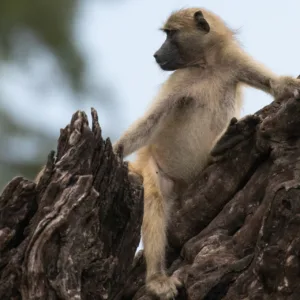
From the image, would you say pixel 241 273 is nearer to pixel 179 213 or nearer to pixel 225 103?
pixel 179 213

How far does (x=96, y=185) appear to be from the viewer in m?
7.48

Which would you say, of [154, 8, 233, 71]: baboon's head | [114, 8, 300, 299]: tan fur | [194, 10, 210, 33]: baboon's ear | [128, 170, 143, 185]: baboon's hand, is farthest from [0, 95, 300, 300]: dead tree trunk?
[194, 10, 210, 33]: baboon's ear

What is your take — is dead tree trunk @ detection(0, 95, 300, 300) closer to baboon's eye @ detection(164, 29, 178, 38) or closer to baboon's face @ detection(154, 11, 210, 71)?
baboon's face @ detection(154, 11, 210, 71)

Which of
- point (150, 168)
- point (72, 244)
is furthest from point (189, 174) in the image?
point (72, 244)

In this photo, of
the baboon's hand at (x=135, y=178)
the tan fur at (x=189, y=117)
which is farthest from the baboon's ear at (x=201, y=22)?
the baboon's hand at (x=135, y=178)

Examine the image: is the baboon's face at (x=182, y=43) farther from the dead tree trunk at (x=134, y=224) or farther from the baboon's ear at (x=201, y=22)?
the dead tree trunk at (x=134, y=224)

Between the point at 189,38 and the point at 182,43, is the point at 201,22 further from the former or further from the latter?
the point at 182,43

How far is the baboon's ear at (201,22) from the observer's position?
10.0 metres

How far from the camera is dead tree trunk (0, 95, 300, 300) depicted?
689cm

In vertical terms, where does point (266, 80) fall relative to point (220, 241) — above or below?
above

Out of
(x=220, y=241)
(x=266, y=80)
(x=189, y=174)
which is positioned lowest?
(x=220, y=241)

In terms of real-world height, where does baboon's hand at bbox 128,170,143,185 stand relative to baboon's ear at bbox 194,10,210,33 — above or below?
below

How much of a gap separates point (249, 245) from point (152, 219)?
4.11ft

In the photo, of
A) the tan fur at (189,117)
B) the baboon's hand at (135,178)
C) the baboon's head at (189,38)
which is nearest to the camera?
the baboon's hand at (135,178)
